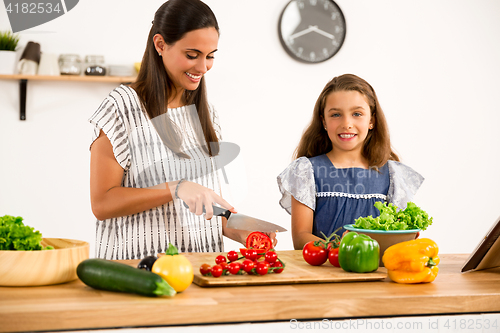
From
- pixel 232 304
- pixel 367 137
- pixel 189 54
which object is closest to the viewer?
pixel 232 304

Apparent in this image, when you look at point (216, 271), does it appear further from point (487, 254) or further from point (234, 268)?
point (487, 254)

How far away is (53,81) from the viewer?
305cm

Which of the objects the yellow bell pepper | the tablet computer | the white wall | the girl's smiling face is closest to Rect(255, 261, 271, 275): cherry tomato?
the yellow bell pepper

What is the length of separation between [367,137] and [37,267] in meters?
1.35

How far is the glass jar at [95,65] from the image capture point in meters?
3.01

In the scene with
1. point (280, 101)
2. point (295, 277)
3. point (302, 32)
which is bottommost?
point (295, 277)

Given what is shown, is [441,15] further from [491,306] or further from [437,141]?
[491,306]

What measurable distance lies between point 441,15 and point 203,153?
271 centimetres

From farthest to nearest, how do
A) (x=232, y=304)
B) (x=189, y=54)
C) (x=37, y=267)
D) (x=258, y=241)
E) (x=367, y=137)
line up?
(x=367, y=137) < (x=189, y=54) < (x=258, y=241) < (x=37, y=267) < (x=232, y=304)

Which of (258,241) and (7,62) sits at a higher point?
(7,62)

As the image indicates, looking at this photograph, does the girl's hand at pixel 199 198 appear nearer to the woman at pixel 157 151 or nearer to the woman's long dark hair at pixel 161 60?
the woman at pixel 157 151

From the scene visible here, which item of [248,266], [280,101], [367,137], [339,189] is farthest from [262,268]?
[280,101]

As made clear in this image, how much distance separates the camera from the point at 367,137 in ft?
6.40

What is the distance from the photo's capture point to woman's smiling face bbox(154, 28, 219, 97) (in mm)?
1466
